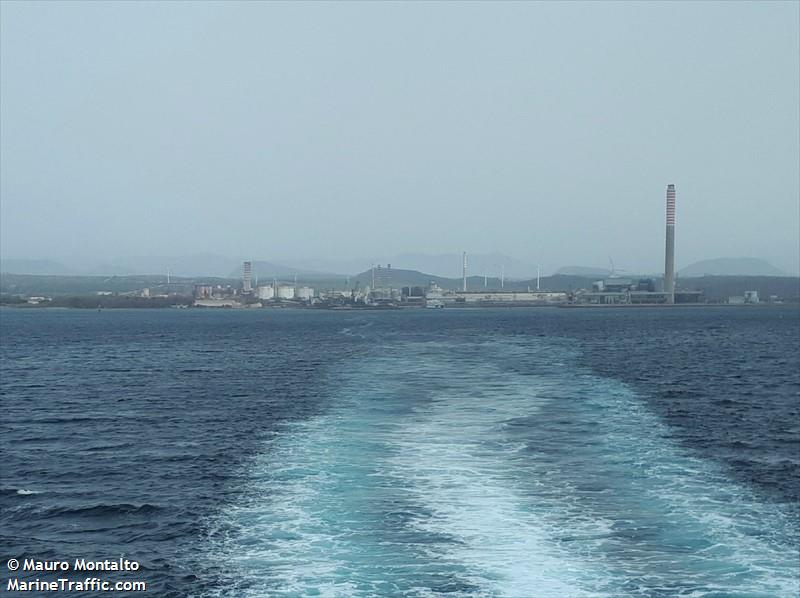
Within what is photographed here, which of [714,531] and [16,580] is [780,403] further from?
[16,580]

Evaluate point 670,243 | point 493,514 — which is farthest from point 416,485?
point 670,243

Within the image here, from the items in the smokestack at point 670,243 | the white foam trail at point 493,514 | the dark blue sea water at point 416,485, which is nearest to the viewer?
the white foam trail at point 493,514

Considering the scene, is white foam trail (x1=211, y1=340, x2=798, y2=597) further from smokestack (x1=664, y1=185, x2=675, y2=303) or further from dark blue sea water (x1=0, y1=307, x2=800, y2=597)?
smokestack (x1=664, y1=185, x2=675, y2=303)

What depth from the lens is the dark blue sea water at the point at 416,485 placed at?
12.1 metres

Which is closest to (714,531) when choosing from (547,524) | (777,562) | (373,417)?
(777,562)

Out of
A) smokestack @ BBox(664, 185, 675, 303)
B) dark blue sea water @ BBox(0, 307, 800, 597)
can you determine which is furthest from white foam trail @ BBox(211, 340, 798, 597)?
smokestack @ BBox(664, 185, 675, 303)

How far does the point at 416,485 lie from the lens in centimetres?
1672

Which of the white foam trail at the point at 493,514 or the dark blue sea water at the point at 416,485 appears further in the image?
the dark blue sea water at the point at 416,485

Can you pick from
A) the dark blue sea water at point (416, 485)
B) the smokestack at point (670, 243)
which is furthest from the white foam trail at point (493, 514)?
the smokestack at point (670, 243)

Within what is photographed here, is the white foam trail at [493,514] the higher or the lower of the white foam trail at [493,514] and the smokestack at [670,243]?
the lower

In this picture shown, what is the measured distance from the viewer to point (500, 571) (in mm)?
12000

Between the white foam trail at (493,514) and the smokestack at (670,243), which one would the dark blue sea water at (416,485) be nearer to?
the white foam trail at (493,514)

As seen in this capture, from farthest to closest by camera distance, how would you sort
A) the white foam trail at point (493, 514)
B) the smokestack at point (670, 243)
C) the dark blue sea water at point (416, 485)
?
the smokestack at point (670, 243)
the dark blue sea water at point (416, 485)
the white foam trail at point (493, 514)

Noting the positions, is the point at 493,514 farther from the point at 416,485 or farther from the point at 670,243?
the point at 670,243
